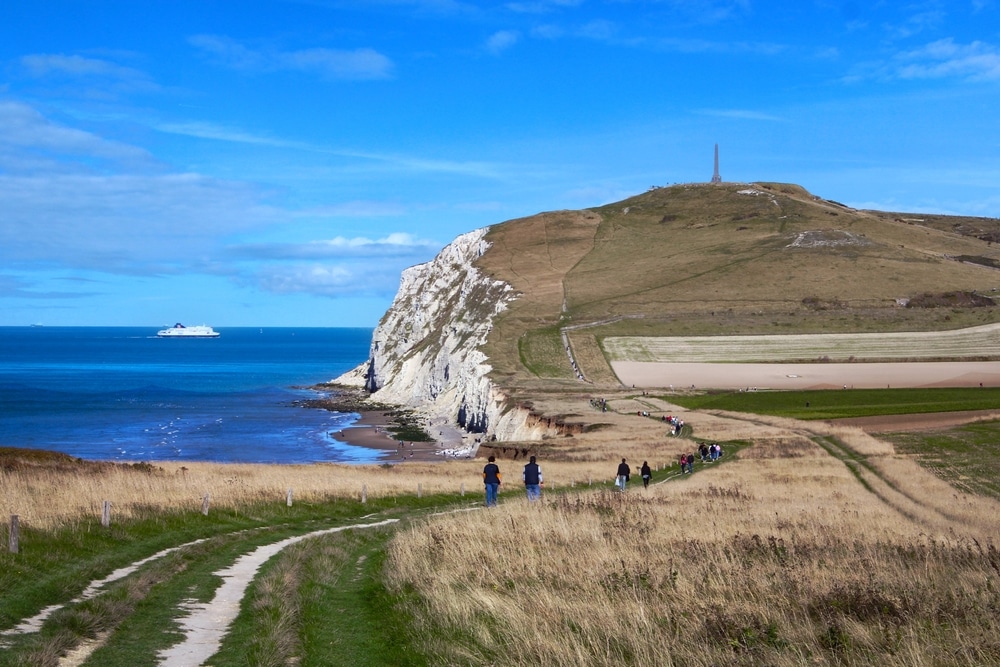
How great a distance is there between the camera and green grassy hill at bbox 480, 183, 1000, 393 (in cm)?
12525

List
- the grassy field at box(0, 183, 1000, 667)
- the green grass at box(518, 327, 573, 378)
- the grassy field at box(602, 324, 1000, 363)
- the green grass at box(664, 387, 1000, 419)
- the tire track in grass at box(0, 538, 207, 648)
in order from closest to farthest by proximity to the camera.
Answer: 1. the grassy field at box(0, 183, 1000, 667)
2. the tire track in grass at box(0, 538, 207, 648)
3. the green grass at box(664, 387, 1000, 419)
4. the green grass at box(518, 327, 573, 378)
5. the grassy field at box(602, 324, 1000, 363)

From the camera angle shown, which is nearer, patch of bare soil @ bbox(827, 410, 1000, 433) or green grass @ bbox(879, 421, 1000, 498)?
green grass @ bbox(879, 421, 1000, 498)

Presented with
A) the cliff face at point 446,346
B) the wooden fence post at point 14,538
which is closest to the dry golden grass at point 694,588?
the wooden fence post at point 14,538

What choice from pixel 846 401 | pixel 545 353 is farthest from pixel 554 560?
pixel 545 353

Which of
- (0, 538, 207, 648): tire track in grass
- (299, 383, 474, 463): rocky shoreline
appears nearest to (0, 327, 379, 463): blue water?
(299, 383, 474, 463): rocky shoreline

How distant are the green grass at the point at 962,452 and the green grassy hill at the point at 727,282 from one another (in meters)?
44.3

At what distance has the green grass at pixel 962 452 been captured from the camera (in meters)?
35.4

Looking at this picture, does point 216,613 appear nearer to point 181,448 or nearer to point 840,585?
point 840,585

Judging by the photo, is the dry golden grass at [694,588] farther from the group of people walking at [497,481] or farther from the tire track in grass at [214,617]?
the group of people walking at [497,481]

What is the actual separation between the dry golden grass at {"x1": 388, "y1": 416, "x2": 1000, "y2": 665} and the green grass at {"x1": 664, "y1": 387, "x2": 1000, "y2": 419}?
162 feet

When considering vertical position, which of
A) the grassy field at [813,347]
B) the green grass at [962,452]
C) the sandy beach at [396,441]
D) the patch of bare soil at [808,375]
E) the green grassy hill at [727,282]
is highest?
the green grassy hill at [727,282]

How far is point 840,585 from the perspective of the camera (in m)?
11.1

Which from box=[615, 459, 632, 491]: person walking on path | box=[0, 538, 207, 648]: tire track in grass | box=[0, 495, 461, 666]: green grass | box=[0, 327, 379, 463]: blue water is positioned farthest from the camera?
box=[0, 327, 379, 463]: blue water

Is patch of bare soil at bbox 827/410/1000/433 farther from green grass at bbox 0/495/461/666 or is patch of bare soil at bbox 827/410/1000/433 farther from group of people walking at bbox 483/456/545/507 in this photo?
green grass at bbox 0/495/461/666
